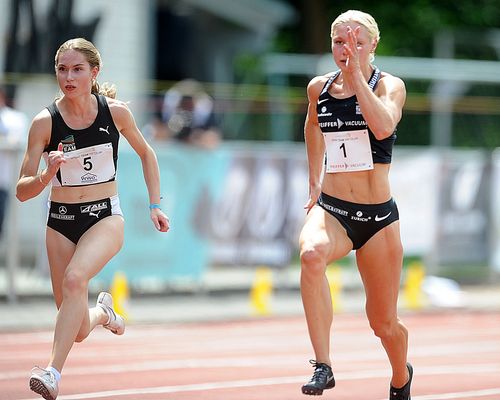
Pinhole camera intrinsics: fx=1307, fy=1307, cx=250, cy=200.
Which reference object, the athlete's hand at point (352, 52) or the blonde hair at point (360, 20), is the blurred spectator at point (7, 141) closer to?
the blonde hair at point (360, 20)

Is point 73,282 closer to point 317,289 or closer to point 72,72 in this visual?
point 72,72

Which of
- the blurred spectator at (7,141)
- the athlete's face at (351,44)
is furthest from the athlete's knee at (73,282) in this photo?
the blurred spectator at (7,141)

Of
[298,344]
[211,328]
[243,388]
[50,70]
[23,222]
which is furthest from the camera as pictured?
[50,70]

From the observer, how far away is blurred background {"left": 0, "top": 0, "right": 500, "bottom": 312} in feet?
50.6

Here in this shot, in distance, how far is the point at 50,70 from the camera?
65.3 ft

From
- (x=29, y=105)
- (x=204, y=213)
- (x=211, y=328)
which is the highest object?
(x=29, y=105)

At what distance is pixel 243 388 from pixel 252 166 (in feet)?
23.9

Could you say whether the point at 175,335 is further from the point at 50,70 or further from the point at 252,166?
the point at 50,70

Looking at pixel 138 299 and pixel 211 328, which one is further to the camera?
pixel 138 299

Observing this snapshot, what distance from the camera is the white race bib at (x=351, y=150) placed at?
25.0 ft

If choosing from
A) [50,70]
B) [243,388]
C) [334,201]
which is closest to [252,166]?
[50,70]

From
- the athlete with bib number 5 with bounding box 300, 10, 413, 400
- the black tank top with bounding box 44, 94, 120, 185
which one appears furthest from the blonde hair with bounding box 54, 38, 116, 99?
the athlete with bib number 5 with bounding box 300, 10, 413, 400

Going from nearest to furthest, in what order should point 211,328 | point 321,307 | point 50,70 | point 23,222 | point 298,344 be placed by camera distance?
1. point 321,307
2. point 298,344
3. point 211,328
4. point 23,222
5. point 50,70

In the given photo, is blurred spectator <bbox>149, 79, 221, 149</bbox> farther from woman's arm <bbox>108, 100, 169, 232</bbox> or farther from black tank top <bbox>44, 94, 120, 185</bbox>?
black tank top <bbox>44, 94, 120, 185</bbox>
